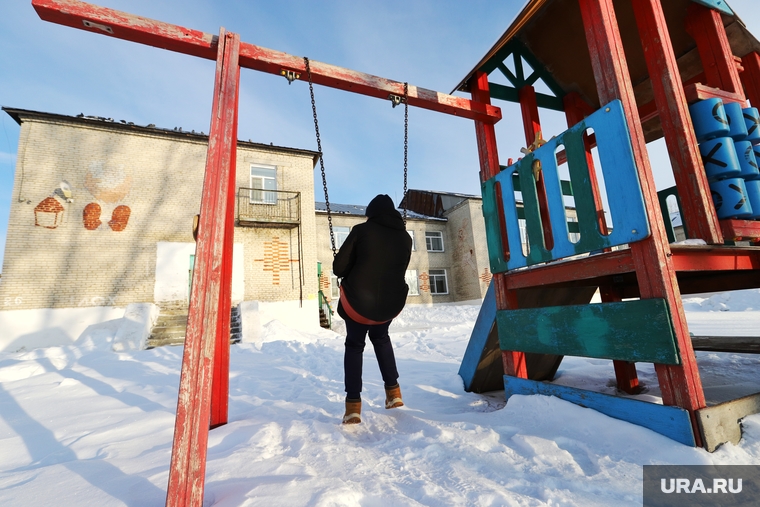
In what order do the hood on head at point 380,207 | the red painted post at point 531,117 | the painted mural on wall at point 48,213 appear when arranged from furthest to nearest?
the painted mural on wall at point 48,213, the red painted post at point 531,117, the hood on head at point 380,207

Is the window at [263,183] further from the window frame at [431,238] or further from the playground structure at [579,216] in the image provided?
the window frame at [431,238]

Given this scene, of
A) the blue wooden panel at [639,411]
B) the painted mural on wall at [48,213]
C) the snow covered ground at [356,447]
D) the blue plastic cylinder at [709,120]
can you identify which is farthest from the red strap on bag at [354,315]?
the painted mural on wall at [48,213]

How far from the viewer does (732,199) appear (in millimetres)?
2307

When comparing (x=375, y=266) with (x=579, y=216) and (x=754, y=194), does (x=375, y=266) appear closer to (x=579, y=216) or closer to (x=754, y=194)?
(x=579, y=216)

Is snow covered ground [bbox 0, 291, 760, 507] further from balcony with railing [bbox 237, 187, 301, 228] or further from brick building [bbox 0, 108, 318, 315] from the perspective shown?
balcony with railing [bbox 237, 187, 301, 228]

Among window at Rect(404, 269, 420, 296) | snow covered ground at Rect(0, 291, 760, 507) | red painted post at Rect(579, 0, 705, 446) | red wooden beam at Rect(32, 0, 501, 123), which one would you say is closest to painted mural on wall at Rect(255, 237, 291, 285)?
snow covered ground at Rect(0, 291, 760, 507)

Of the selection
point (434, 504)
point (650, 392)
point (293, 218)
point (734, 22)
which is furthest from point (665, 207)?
point (293, 218)

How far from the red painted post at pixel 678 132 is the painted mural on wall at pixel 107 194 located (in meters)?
12.8

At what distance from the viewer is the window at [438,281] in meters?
20.7

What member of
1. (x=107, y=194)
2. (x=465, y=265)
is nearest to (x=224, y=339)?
(x=107, y=194)

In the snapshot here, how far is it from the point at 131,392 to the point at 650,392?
16.7 feet

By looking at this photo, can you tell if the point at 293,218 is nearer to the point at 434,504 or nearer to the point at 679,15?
the point at 679,15

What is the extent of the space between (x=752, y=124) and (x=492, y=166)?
1.86 m

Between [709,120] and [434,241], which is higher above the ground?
[434,241]
